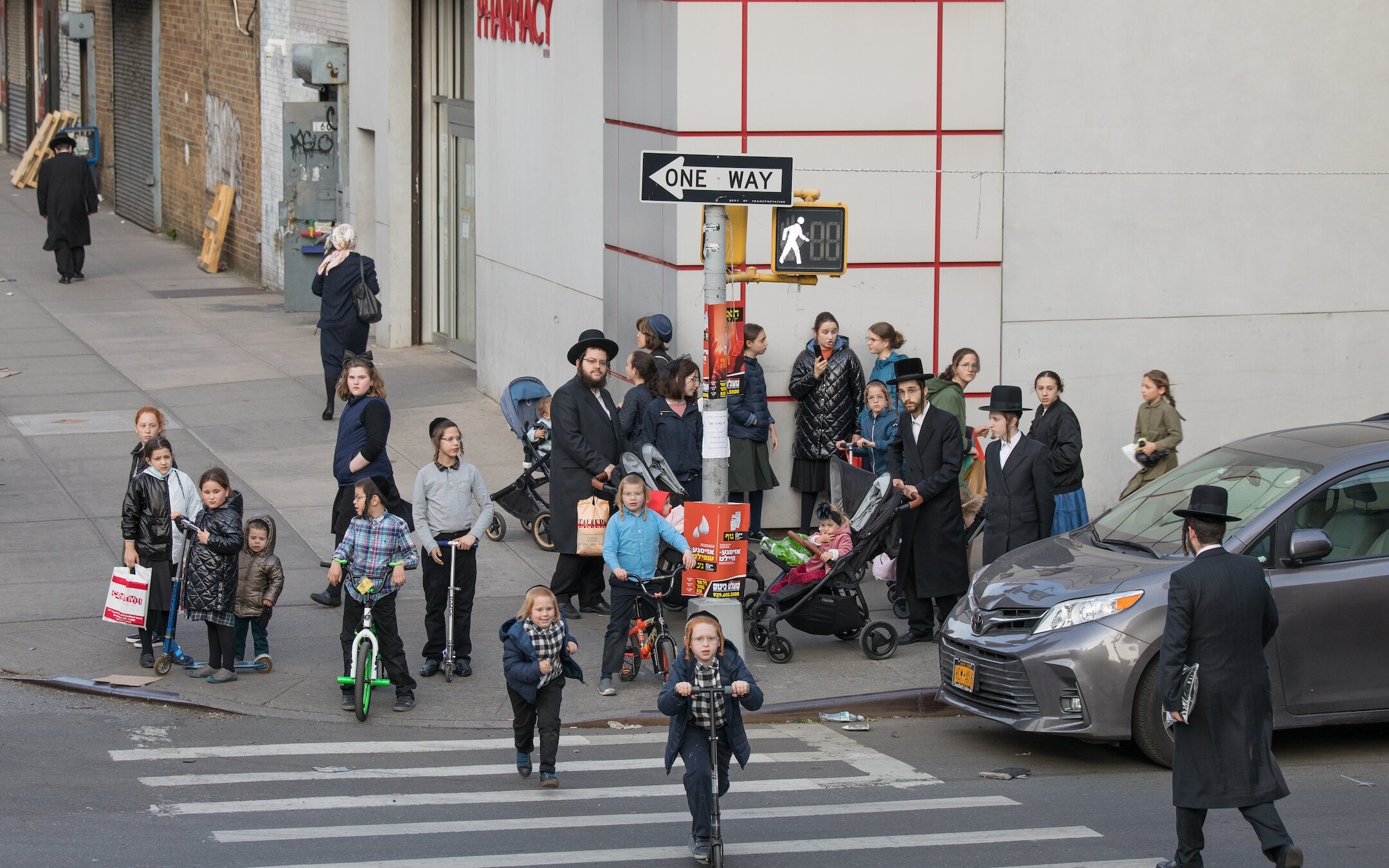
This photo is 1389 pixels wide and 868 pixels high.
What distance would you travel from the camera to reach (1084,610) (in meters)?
9.12

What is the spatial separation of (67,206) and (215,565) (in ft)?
53.5

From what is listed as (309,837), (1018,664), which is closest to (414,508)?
(309,837)

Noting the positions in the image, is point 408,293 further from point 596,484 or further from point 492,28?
point 596,484

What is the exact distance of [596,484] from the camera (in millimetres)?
11672

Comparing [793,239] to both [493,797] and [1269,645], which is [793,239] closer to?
[1269,645]

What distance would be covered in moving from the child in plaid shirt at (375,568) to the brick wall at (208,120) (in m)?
17.6

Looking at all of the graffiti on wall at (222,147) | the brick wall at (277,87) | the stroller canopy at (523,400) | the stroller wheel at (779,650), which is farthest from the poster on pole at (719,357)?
the graffiti on wall at (222,147)

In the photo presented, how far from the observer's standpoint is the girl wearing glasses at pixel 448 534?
34.4 feet

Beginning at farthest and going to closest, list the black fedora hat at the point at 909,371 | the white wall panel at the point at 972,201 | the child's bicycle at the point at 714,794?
the white wall panel at the point at 972,201 → the black fedora hat at the point at 909,371 → the child's bicycle at the point at 714,794

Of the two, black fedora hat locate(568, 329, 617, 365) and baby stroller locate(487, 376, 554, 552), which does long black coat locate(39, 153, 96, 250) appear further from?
black fedora hat locate(568, 329, 617, 365)

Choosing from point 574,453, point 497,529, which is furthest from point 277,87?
point 574,453

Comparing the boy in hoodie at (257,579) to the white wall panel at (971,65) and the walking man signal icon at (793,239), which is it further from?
the white wall panel at (971,65)

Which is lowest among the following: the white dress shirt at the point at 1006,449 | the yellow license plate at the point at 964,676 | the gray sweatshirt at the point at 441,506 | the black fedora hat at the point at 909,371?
the yellow license plate at the point at 964,676

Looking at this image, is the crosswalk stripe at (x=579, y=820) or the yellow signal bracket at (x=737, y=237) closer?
the crosswalk stripe at (x=579, y=820)
